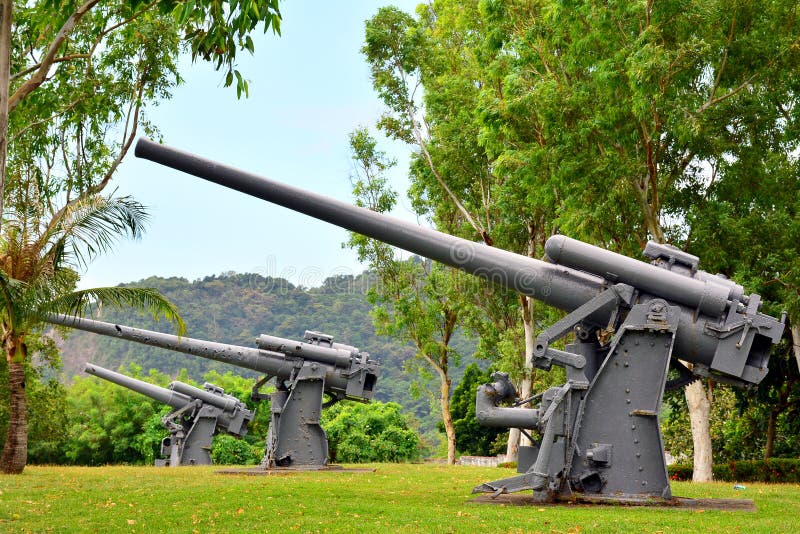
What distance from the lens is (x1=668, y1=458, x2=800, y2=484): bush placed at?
1794 centimetres

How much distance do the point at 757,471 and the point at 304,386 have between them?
10255 millimetres

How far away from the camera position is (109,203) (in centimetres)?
1531

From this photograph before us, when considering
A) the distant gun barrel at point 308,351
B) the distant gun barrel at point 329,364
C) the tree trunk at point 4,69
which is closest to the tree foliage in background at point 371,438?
the distant gun barrel at point 329,364

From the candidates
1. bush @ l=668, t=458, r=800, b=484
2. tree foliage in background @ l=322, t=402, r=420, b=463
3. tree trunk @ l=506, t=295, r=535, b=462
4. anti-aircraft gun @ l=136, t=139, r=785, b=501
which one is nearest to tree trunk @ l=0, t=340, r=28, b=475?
anti-aircraft gun @ l=136, t=139, r=785, b=501

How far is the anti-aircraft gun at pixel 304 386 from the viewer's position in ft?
60.8

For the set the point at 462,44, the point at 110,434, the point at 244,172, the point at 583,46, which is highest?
the point at 462,44

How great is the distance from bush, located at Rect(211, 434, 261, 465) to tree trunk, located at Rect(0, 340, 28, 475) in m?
14.5

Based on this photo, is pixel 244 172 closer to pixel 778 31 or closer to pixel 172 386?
pixel 778 31

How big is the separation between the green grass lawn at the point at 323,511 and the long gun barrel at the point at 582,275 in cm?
195

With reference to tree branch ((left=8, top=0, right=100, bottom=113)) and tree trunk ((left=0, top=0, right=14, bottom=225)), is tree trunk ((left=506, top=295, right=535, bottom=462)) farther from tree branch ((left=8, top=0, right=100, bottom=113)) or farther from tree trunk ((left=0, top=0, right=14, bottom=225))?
tree trunk ((left=0, top=0, right=14, bottom=225))

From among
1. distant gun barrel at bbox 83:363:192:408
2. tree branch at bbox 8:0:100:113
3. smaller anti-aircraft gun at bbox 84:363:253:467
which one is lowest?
smaller anti-aircraft gun at bbox 84:363:253:467

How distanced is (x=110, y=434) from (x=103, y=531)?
31052 mm

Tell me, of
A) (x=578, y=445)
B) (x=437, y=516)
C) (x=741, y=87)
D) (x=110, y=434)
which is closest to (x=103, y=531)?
(x=437, y=516)

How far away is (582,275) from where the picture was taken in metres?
10.8
